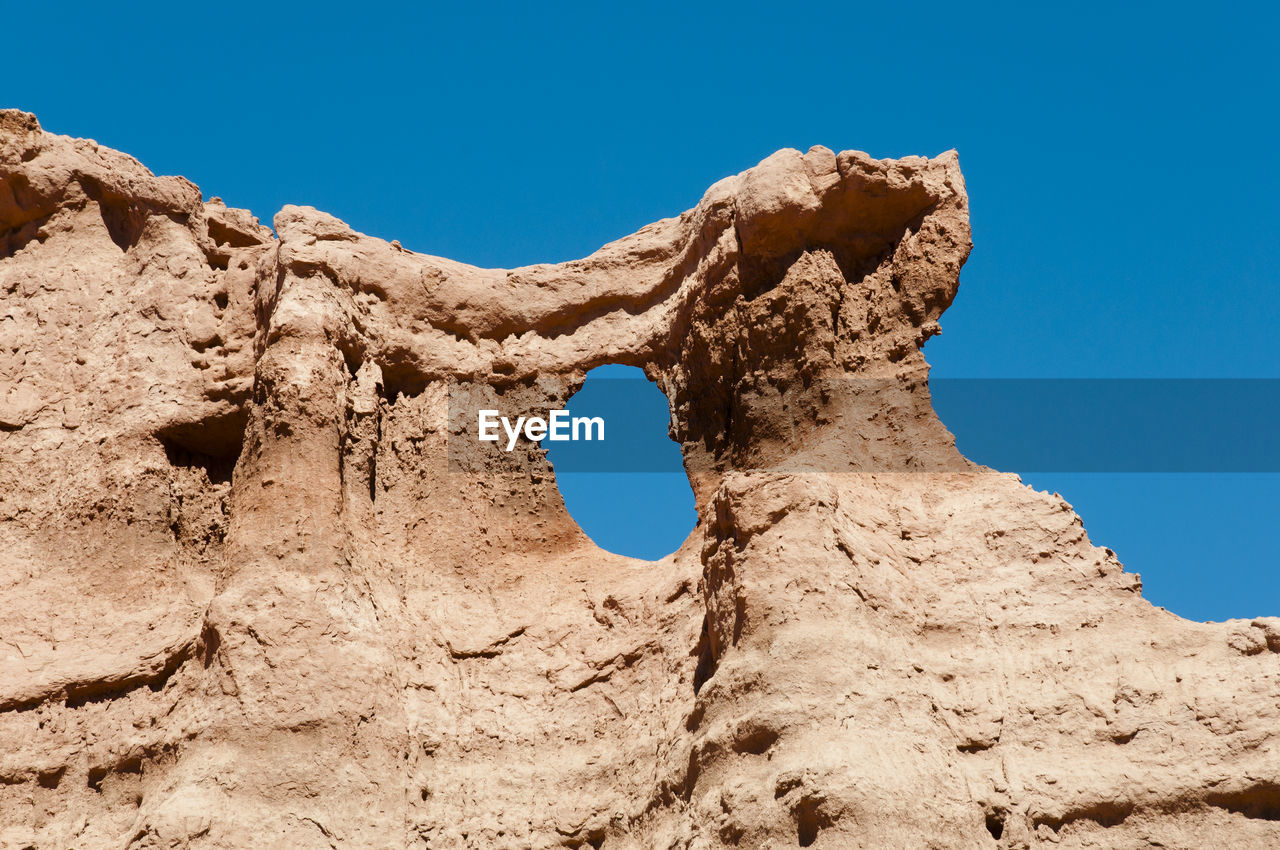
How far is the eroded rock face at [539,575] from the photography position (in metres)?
8.64

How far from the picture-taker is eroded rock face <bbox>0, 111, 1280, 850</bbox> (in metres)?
8.64

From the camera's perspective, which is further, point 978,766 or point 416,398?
point 416,398

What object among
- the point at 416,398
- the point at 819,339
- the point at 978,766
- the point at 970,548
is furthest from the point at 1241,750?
the point at 416,398

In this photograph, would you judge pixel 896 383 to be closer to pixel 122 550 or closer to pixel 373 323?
pixel 373 323

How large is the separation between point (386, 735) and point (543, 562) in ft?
7.29

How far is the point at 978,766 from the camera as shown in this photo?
8656mm

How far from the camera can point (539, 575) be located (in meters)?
11.4

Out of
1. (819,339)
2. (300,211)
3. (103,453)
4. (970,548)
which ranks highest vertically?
(300,211)

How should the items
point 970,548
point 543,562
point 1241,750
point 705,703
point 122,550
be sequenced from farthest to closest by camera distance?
point 543,562 → point 122,550 → point 970,548 → point 705,703 → point 1241,750

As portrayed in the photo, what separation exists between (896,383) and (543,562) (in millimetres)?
2866

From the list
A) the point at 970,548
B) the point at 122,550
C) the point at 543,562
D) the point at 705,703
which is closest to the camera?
the point at 705,703

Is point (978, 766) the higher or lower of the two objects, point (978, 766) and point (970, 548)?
the lower

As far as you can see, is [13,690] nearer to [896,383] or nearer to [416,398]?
[416,398]

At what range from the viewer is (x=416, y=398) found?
11875 millimetres
